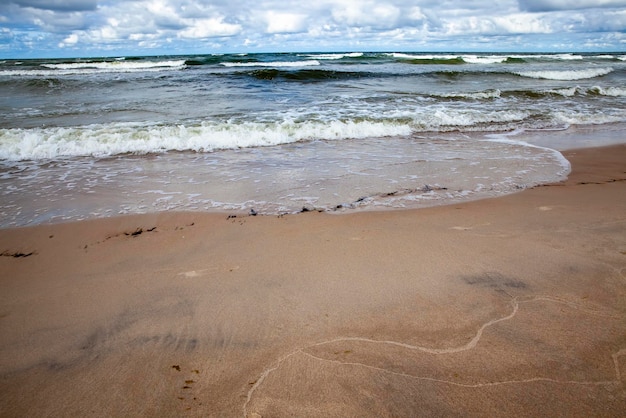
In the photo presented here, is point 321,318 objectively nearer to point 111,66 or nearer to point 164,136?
point 164,136

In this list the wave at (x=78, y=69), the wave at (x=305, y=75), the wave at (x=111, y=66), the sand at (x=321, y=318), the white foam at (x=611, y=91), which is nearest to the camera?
the sand at (x=321, y=318)

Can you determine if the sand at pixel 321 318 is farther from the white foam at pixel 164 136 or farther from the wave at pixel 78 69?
the wave at pixel 78 69

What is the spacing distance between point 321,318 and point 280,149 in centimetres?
591

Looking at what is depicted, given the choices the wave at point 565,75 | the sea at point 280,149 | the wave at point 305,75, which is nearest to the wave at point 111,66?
the wave at point 305,75

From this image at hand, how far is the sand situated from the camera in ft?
6.19

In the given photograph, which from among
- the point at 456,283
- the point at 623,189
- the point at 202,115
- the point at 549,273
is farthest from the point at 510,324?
the point at 202,115

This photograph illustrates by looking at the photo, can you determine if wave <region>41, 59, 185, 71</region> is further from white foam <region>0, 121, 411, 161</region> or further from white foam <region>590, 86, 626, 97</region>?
white foam <region>590, 86, 626, 97</region>

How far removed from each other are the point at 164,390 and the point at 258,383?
495 millimetres

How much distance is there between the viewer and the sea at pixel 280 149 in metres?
5.05

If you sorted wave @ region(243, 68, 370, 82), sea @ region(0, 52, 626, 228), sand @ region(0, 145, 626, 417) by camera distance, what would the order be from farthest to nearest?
wave @ region(243, 68, 370, 82) < sea @ region(0, 52, 626, 228) < sand @ region(0, 145, 626, 417)

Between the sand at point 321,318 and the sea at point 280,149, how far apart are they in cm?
91

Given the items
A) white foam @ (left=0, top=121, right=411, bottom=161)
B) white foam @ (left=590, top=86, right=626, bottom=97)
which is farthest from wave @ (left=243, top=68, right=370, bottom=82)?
white foam @ (left=0, top=121, right=411, bottom=161)

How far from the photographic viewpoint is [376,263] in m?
Result: 3.18

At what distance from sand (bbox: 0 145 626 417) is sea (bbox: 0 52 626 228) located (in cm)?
91
